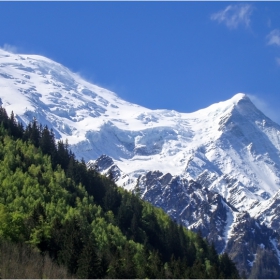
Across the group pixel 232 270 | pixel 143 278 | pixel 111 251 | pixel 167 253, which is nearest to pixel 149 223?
pixel 167 253

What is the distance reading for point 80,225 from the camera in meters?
133

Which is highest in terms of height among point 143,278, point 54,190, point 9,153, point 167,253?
point 9,153

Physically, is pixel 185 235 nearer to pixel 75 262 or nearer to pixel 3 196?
pixel 3 196

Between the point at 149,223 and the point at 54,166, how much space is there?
31.7 metres

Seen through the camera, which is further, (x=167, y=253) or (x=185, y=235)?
(x=185, y=235)

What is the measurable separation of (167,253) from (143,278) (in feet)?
183

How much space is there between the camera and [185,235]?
180 metres

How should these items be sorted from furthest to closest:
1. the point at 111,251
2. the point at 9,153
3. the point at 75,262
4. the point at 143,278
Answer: the point at 9,153 → the point at 111,251 → the point at 143,278 → the point at 75,262

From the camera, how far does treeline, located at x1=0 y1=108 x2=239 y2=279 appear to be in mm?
101500

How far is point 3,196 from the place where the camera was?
135m

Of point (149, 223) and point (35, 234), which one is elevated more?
point (149, 223)

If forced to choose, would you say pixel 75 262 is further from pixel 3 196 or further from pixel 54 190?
pixel 54 190

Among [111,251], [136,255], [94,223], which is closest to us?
[111,251]

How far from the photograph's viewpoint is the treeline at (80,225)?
10150 centimetres
